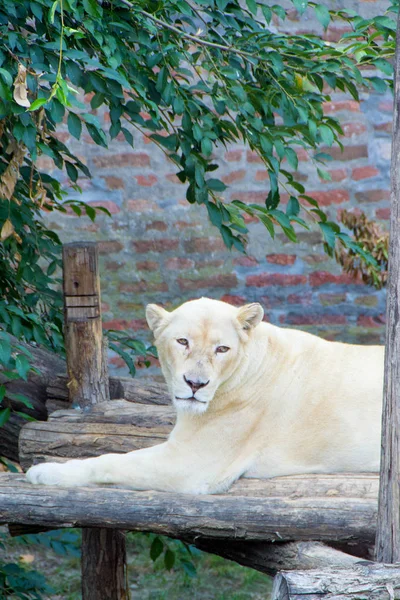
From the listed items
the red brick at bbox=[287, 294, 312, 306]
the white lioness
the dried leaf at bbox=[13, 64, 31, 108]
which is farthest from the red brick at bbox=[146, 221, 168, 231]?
the dried leaf at bbox=[13, 64, 31, 108]

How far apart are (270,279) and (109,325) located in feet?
4.21

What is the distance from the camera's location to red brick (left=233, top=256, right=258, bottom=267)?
661cm

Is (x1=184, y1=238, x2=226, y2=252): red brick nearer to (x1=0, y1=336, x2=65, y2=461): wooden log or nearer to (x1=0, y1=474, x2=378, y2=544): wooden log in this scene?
(x1=0, y1=336, x2=65, y2=461): wooden log

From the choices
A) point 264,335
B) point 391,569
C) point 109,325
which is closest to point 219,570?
point 109,325

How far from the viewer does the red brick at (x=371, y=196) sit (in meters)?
6.55

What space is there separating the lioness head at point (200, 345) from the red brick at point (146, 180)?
3253 mm

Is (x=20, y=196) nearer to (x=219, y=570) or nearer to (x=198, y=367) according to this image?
(x=198, y=367)

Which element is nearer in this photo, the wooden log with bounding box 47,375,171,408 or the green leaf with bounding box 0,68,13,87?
the green leaf with bounding box 0,68,13,87

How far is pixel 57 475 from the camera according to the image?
3.17m

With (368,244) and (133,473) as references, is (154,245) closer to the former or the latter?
(368,244)

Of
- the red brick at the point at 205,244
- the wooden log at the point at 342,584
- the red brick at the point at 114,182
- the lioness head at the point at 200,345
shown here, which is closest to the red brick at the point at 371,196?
the red brick at the point at 205,244

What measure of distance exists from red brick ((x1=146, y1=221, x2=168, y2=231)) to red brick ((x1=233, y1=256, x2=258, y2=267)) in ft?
1.95

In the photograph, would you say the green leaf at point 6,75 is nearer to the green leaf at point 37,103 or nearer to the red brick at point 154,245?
the green leaf at point 37,103

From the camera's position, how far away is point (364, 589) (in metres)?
2.11
